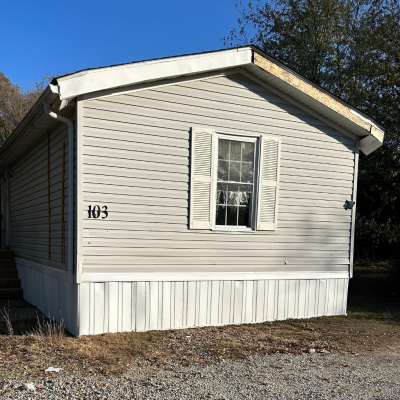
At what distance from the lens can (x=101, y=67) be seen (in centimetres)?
545

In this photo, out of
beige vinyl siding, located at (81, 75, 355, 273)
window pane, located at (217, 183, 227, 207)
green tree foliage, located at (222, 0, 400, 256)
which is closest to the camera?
beige vinyl siding, located at (81, 75, 355, 273)

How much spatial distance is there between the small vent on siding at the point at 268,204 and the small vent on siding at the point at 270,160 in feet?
0.62

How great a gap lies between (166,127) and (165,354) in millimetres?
3269

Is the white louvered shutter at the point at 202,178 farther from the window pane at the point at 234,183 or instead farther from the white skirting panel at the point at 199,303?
the white skirting panel at the point at 199,303

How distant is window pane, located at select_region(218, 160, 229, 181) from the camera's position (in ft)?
21.2

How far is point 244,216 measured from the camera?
669cm

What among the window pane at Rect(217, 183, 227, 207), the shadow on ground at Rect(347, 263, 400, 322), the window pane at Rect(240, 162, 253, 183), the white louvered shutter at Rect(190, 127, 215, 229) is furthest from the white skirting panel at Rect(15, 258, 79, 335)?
the shadow on ground at Rect(347, 263, 400, 322)

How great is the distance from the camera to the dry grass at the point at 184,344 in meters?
4.59

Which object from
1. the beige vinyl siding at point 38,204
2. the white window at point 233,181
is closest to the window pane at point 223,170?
the white window at point 233,181

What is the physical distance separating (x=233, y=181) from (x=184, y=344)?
2.68 m

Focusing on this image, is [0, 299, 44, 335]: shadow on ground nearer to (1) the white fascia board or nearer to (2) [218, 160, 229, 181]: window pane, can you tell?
(1) the white fascia board

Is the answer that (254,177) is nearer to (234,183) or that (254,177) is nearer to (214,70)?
(234,183)

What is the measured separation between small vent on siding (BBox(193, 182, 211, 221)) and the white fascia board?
1.75 m

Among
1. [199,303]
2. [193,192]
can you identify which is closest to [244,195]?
[193,192]
